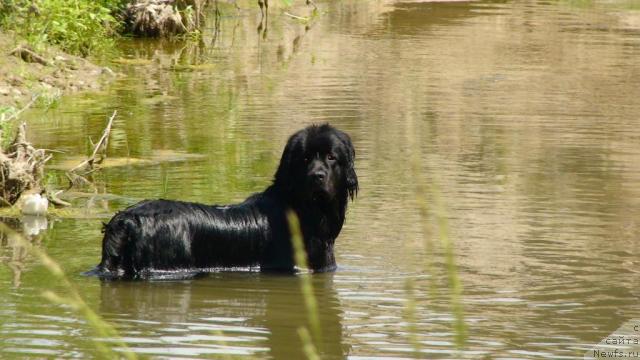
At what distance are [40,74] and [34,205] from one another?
24.4ft

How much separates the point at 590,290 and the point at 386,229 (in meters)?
2.16

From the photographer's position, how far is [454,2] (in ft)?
104

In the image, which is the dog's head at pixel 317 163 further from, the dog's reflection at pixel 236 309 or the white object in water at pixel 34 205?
the white object in water at pixel 34 205

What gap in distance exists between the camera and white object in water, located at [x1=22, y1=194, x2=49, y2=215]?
10758 mm

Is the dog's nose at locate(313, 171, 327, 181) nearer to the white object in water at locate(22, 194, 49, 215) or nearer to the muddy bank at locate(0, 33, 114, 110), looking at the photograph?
the white object in water at locate(22, 194, 49, 215)

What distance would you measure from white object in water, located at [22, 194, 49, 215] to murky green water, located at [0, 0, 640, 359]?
29cm

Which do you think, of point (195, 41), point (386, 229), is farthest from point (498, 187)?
point (195, 41)

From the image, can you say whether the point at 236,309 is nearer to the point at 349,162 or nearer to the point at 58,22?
the point at 349,162

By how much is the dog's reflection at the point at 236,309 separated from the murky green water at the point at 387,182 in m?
0.02

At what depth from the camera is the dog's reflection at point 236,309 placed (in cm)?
751

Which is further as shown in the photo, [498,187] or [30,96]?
[30,96]

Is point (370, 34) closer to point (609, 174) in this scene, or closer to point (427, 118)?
point (427, 118)

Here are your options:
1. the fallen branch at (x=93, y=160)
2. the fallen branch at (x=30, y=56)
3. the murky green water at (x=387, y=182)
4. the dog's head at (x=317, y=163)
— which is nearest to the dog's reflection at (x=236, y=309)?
the murky green water at (x=387, y=182)

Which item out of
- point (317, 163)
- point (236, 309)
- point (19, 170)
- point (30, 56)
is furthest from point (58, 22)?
point (236, 309)
